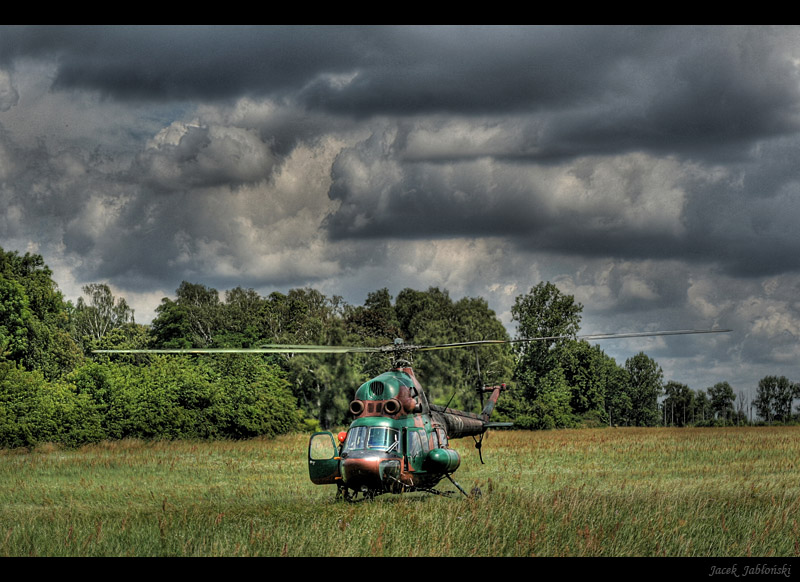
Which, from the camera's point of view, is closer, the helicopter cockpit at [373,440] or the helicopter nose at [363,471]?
the helicopter nose at [363,471]

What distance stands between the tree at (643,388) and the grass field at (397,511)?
3421 inches

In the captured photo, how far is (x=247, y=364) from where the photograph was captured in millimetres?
40844

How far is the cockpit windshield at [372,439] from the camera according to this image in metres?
15.6

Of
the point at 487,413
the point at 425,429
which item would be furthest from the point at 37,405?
the point at 425,429

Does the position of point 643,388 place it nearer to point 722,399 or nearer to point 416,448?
point 722,399

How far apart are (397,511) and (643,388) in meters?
108

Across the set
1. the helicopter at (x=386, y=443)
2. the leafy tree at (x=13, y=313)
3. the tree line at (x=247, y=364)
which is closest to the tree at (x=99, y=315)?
the tree line at (x=247, y=364)

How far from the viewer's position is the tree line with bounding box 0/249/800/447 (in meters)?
35.9

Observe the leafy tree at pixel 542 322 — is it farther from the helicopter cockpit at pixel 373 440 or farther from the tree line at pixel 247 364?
the helicopter cockpit at pixel 373 440
